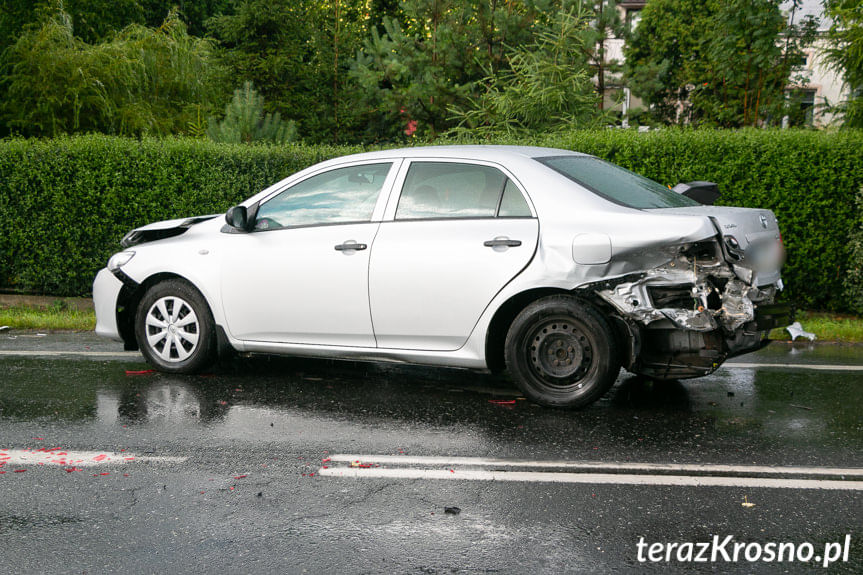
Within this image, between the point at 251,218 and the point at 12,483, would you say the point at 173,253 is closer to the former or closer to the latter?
the point at 251,218

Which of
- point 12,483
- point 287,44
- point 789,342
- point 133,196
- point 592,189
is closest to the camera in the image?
point 12,483

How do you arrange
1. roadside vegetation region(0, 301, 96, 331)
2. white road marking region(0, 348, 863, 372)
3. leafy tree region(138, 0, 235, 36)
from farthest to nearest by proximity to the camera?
1. leafy tree region(138, 0, 235, 36)
2. roadside vegetation region(0, 301, 96, 331)
3. white road marking region(0, 348, 863, 372)

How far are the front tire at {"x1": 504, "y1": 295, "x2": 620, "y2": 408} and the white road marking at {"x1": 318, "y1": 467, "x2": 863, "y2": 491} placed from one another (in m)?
1.17

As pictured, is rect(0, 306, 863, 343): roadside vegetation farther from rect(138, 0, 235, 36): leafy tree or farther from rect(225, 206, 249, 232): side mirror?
rect(138, 0, 235, 36): leafy tree

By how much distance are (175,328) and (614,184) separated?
3.54 m

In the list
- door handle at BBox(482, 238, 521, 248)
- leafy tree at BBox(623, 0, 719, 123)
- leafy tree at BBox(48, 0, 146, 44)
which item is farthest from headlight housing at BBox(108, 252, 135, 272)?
leafy tree at BBox(623, 0, 719, 123)

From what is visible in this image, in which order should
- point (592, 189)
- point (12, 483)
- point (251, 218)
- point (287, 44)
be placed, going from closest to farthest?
1. point (12, 483)
2. point (592, 189)
3. point (251, 218)
4. point (287, 44)

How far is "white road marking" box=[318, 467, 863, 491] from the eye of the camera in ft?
14.2

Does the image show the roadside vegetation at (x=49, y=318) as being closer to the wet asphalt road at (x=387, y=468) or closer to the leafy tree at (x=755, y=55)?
the wet asphalt road at (x=387, y=468)

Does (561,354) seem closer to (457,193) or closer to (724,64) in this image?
(457,193)

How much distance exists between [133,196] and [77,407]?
5558 mm

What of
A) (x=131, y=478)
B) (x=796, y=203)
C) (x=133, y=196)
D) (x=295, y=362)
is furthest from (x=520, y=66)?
(x=131, y=478)

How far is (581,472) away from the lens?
4535 mm

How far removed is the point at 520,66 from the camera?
1327 centimetres
